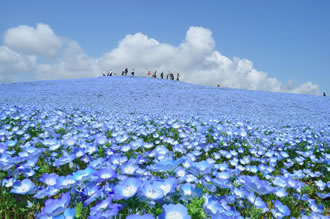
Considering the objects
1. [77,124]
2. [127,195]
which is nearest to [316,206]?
[127,195]

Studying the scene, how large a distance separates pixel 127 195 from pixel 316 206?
6.81ft

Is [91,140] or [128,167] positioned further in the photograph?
[91,140]

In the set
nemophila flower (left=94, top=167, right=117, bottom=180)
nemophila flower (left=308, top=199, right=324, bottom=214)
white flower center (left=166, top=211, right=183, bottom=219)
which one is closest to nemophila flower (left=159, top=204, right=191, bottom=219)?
white flower center (left=166, top=211, right=183, bottom=219)

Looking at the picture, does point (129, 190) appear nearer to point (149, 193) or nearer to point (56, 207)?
point (149, 193)

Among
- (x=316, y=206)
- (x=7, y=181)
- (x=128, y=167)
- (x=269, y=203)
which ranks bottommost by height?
(x=269, y=203)

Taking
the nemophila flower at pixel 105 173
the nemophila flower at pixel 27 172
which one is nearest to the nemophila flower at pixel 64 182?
the nemophila flower at pixel 105 173

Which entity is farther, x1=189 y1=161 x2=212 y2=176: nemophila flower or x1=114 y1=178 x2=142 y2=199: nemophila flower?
x1=189 y1=161 x2=212 y2=176: nemophila flower

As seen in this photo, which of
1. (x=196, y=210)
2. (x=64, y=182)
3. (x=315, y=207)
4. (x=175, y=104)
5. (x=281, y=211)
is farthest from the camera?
(x=175, y=104)

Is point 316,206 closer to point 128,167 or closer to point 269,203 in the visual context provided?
point 269,203

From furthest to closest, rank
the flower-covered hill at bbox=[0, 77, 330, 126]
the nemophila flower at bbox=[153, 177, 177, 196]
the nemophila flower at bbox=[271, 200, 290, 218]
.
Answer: the flower-covered hill at bbox=[0, 77, 330, 126] → the nemophila flower at bbox=[271, 200, 290, 218] → the nemophila flower at bbox=[153, 177, 177, 196]

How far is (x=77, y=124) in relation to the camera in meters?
4.74

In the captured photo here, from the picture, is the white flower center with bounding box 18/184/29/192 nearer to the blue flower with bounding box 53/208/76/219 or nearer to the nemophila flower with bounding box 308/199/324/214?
the blue flower with bounding box 53/208/76/219

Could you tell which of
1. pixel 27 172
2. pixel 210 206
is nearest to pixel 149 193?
pixel 210 206

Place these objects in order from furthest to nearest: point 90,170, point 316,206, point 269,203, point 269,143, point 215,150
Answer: point 269,143
point 215,150
point 269,203
point 316,206
point 90,170
